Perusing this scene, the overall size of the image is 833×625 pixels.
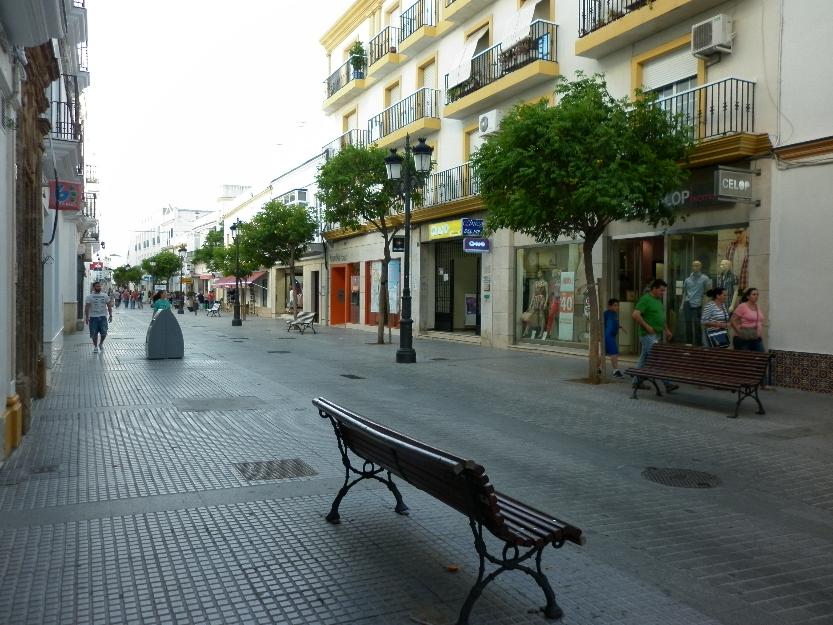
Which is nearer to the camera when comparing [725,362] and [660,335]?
[725,362]

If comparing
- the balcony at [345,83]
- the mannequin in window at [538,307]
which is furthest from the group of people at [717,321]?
the balcony at [345,83]

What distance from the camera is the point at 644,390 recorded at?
11883 mm

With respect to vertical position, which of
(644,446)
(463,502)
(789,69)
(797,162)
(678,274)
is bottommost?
(644,446)

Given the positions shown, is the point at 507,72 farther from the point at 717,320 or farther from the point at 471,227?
the point at 717,320

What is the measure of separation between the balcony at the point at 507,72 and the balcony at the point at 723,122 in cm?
518

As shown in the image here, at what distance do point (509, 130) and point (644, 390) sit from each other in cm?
492

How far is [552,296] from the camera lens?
62.4 feet

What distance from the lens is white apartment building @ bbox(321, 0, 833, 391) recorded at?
12109mm

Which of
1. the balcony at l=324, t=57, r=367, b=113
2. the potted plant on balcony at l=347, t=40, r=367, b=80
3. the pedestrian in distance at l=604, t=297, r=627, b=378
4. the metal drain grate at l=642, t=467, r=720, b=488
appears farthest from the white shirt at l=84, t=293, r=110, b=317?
the potted plant on balcony at l=347, t=40, r=367, b=80

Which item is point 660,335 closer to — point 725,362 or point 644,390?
point 644,390

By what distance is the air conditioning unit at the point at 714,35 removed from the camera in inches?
523

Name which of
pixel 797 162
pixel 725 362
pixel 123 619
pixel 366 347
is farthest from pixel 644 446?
pixel 366 347

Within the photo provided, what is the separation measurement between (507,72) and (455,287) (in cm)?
760

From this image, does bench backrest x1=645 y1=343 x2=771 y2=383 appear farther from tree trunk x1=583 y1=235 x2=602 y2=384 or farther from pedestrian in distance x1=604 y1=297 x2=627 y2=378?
pedestrian in distance x1=604 y1=297 x2=627 y2=378
